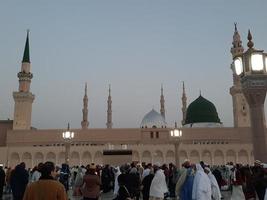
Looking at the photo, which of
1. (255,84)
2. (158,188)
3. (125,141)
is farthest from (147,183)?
(125,141)

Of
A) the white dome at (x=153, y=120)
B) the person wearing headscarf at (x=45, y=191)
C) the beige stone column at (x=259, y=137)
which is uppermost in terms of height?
the white dome at (x=153, y=120)

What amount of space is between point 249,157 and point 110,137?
18300 millimetres

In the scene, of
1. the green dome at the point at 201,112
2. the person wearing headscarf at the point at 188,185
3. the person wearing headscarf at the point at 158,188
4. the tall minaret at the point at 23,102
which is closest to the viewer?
the person wearing headscarf at the point at 188,185

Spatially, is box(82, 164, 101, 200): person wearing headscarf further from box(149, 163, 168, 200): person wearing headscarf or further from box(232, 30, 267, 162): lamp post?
box(232, 30, 267, 162): lamp post

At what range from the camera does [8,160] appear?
42844 millimetres

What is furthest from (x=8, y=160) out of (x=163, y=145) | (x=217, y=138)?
(x=217, y=138)

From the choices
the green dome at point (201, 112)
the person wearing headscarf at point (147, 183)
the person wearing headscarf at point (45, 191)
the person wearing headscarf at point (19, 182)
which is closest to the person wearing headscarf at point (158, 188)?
the person wearing headscarf at point (147, 183)

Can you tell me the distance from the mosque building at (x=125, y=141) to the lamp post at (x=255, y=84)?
33719mm

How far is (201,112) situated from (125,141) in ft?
44.6

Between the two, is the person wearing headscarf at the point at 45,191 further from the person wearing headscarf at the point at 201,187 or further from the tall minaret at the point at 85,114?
the tall minaret at the point at 85,114

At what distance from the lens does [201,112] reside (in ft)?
166

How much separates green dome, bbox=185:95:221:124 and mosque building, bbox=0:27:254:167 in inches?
188

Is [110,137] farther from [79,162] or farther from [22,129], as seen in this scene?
[22,129]

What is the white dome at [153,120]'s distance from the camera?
1940 inches
